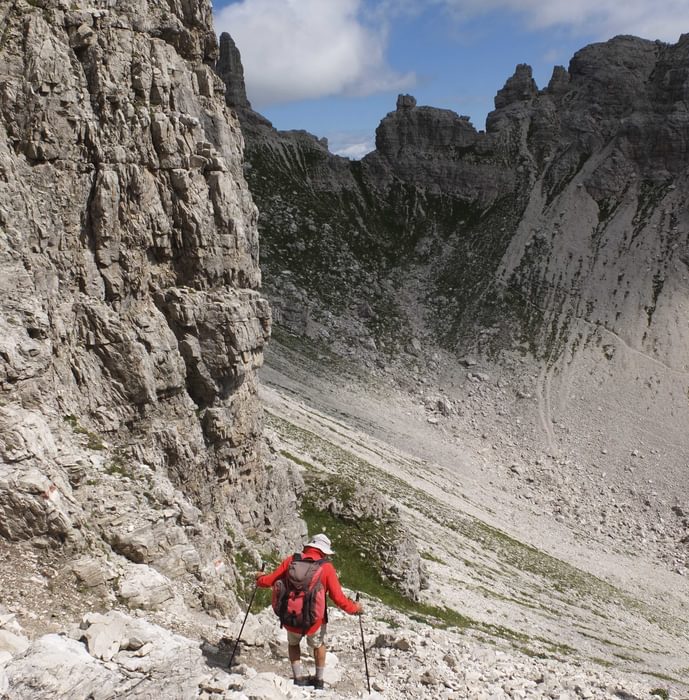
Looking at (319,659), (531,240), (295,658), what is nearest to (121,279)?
(295,658)

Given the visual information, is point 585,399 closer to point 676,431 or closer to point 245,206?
point 676,431

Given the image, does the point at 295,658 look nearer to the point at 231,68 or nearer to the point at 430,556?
the point at 430,556

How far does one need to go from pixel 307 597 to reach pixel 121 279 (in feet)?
39.4

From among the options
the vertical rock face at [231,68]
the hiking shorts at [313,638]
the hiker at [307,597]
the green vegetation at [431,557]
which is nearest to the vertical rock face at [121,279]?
the hiker at [307,597]

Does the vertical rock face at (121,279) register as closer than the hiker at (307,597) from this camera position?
No

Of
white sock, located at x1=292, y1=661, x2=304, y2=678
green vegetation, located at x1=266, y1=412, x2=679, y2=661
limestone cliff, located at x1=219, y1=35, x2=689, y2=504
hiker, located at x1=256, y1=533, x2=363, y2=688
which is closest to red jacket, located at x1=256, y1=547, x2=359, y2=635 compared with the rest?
hiker, located at x1=256, y1=533, x2=363, y2=688

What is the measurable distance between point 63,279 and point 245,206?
10.0 meters

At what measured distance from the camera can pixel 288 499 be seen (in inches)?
1150

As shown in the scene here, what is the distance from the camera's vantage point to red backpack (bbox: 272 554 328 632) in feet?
35.5

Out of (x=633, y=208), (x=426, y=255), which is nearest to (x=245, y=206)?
→ (x=426, y=255)

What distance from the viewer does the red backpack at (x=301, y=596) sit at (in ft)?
35.5

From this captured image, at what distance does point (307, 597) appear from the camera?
10.9 meters

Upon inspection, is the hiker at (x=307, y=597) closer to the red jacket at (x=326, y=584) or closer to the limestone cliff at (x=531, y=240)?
the red jacket at (x=326, y=584)

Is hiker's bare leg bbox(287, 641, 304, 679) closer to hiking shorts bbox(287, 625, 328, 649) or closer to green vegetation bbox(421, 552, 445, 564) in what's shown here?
hiking shorts bbox(287, 625, 328, 649)
